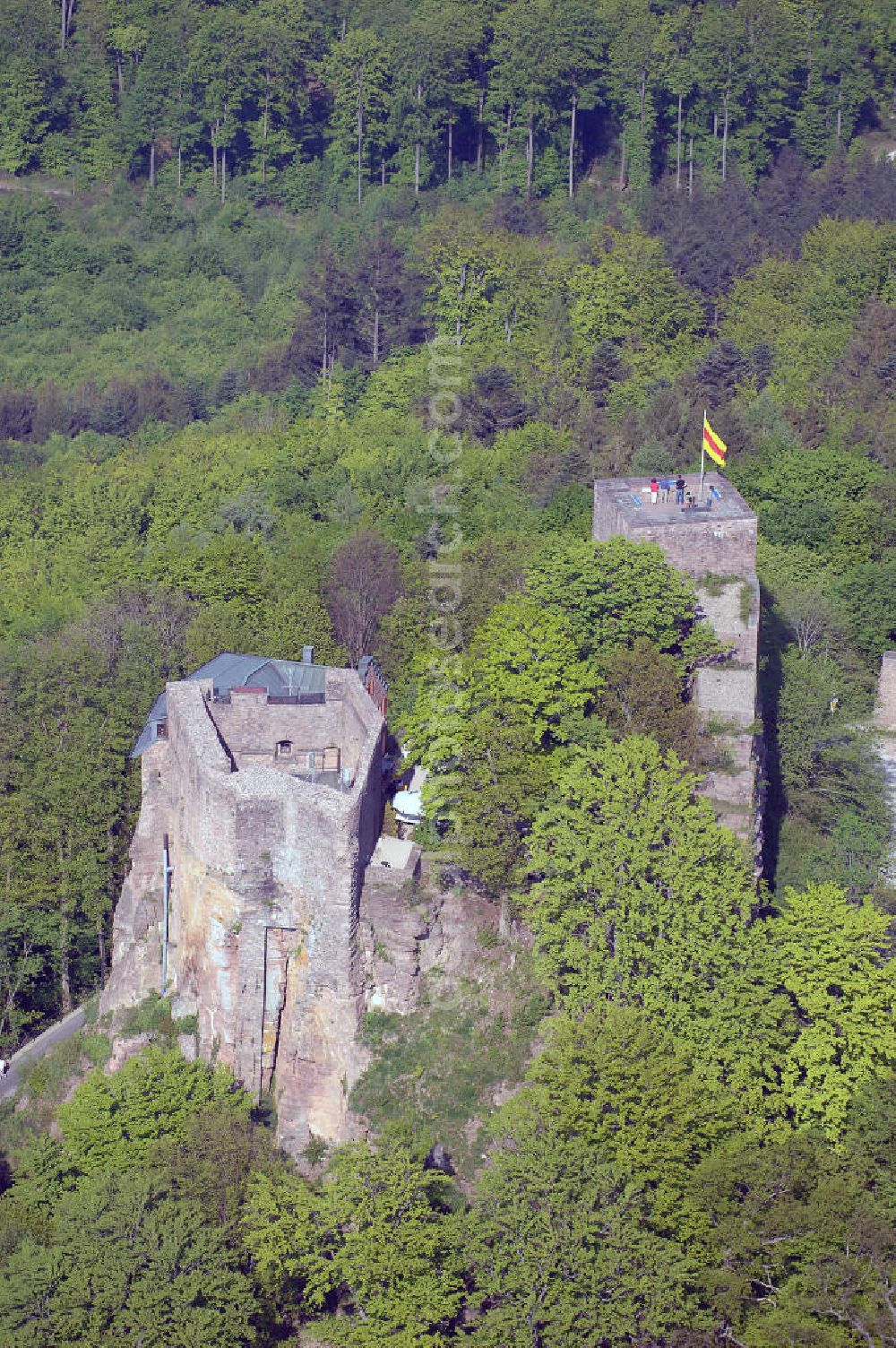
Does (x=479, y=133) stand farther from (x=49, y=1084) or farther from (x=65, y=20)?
(x=49, y=1084)

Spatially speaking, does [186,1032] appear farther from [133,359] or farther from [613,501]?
[133,359]

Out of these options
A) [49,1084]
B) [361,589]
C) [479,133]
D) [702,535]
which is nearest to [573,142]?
[479,133]

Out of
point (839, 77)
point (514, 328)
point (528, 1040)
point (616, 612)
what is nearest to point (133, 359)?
point (514, 328)

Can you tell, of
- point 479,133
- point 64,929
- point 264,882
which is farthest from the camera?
point 479,133

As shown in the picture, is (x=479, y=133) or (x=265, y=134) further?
(x=265, y=134)

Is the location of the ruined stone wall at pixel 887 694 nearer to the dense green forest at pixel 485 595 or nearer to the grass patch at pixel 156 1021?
the dense green forest at pixel 485 595

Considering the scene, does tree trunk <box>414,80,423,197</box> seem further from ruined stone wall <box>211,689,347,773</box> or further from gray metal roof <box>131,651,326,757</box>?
ruined stone wall <box>211,689,347,773</box>
